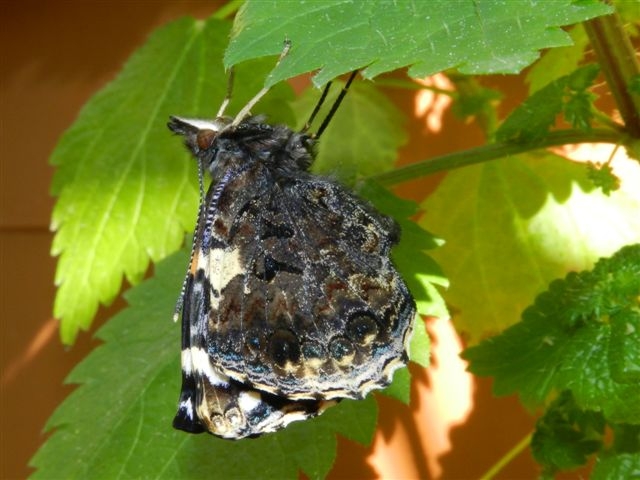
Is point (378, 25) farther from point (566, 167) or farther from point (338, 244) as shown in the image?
point (566, 167)

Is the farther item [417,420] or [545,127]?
[417,420]

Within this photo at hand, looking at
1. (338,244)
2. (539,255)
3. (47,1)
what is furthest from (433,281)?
(47,1)

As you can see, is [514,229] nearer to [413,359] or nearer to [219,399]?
[413,359]

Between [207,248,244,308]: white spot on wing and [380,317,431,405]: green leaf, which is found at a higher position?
[207,248,244,308]: white spot on wing

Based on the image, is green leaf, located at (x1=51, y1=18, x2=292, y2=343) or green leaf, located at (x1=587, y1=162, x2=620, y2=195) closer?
green leaf, located at (x1=587, y1=162, x2=620, y2=195)

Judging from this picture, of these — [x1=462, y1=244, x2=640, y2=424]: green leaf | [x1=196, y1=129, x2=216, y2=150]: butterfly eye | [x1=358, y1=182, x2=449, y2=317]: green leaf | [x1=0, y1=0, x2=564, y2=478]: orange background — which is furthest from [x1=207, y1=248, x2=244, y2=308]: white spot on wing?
[x1=0, y1=0, x2=564, y2=478]: orange background

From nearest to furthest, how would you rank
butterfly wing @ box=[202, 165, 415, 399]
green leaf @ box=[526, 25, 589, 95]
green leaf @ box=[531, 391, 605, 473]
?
1. butterfly wing @ box=[202, 165, 415, 399]
2. green leaf @ box=[531, 391, 605, 473]
3. green leaf @ box=[526, 25, 589, 95]

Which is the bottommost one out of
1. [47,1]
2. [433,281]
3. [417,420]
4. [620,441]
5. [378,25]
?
[417,420]

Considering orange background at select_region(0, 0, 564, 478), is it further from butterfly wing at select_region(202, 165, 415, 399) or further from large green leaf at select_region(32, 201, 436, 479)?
butterfly wing at select_region(202, 165, 415, 399)
